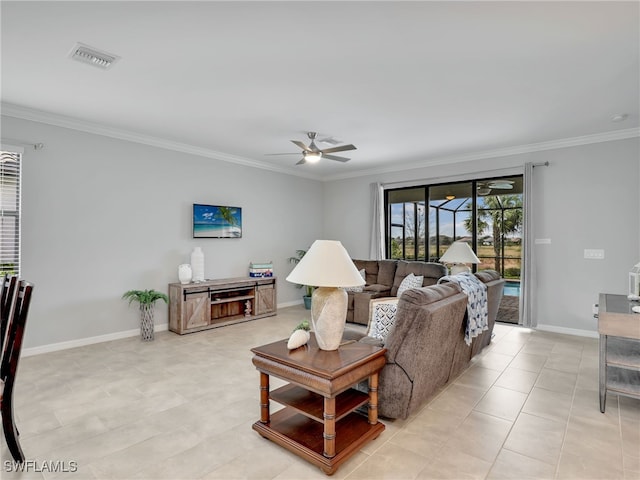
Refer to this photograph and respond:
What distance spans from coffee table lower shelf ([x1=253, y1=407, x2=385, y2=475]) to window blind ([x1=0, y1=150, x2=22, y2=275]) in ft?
11.4

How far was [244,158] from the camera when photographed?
609 centimetres

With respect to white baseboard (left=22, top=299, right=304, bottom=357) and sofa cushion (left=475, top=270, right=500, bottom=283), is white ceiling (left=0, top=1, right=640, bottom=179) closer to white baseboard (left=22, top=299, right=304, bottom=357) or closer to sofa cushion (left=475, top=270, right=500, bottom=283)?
sofa cushion (left=475, top=270, right=500, bottom=283)

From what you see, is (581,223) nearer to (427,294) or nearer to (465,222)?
(465,222)

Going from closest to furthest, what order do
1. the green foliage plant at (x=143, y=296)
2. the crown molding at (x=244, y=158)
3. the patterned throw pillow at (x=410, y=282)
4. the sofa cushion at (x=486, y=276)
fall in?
the sofa cushion at (x=486, y=276) → the crown molding at (x=244, y=158) → the green foliage plant at (x=143, y=296) → the patterned throw pillow at (x=410, y=282)

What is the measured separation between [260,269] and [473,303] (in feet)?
12.7

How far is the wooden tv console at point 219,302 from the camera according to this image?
4.90m

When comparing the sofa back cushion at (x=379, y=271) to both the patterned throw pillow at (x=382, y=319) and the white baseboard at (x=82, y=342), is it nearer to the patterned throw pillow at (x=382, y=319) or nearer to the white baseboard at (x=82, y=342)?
the patterned throw pillow at (x=382, y=319)

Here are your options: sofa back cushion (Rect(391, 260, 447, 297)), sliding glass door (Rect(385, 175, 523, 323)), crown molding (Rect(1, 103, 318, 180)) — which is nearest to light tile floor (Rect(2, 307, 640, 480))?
sofa back cushion (Rect(391, 260, 447, 297))

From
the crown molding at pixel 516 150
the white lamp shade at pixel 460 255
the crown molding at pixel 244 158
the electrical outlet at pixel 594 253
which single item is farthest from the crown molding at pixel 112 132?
the electrical outlet at pixel 594 253

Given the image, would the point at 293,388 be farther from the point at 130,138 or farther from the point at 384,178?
the point at 384,178

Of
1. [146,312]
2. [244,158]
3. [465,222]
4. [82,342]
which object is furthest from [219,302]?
[465,222]

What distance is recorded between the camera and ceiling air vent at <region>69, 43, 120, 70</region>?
2.63m

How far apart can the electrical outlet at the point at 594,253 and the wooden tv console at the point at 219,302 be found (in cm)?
466

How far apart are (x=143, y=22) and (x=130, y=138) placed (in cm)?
280
